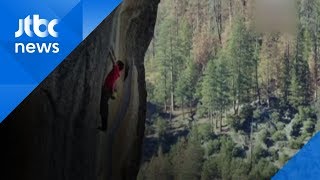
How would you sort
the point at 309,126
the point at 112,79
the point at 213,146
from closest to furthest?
the point at 309,126
the point at 213,146
the point at 112,79

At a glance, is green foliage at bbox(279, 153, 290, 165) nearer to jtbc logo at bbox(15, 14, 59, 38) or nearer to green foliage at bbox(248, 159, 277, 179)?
green foliage at bbox(248, 159, 277, 179)

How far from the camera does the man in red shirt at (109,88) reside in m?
3.94

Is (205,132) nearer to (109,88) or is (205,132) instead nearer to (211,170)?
(211,170)

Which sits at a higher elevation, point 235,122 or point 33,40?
point 33,40

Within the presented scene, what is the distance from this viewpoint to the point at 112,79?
395 centimetres

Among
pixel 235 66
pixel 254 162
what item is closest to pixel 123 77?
pixel 235 66

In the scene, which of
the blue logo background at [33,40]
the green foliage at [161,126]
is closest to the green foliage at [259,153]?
the green foliage at [161,126]

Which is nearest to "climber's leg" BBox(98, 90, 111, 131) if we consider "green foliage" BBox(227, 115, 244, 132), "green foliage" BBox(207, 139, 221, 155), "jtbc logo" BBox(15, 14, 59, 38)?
"jtbc logo" BBox(15, 14, 59, 38)

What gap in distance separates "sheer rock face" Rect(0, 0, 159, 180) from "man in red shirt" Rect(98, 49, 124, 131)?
0.03 meters

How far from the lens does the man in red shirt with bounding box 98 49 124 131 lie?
3941mm

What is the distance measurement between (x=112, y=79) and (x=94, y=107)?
0.22m

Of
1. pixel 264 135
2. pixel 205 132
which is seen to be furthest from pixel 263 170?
pixel 205 132

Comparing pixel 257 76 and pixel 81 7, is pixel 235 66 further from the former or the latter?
pixel 81 7

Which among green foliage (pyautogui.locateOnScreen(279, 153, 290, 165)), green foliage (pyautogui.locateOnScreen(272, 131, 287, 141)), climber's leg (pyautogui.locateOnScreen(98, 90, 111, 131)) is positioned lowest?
green foliage (pyautogui.locateOnScreen(279, 153, 290, 165))
